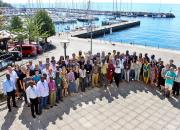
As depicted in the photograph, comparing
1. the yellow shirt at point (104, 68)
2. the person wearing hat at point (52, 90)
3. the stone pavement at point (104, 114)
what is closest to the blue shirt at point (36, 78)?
the person wearing hat at point (52, 90)

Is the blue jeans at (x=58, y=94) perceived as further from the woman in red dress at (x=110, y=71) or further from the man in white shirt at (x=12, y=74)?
the woman in red dress at (x=110, y=71)

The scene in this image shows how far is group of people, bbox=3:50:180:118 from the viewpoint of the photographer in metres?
9.12

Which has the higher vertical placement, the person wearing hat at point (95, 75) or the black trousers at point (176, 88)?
the person wearing hat at point (95, 75)

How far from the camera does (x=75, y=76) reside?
35.3 ft

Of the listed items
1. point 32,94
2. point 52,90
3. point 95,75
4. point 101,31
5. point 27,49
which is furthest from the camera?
point 101,31

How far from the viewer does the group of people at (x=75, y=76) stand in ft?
29.9

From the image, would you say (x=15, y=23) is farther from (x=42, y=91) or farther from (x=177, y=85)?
(x=177, y=85)

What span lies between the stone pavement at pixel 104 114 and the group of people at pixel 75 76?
446mm

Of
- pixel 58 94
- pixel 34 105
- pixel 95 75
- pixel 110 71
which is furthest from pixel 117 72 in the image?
pixel 34 105

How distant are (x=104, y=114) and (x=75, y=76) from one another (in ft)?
8.22

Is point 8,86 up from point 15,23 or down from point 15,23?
down

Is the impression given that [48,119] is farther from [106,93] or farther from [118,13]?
[118,13]

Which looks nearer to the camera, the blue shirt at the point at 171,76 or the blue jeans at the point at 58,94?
the blue jeans at the point at 58,94

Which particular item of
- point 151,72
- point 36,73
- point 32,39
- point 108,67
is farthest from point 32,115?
point 32,39
